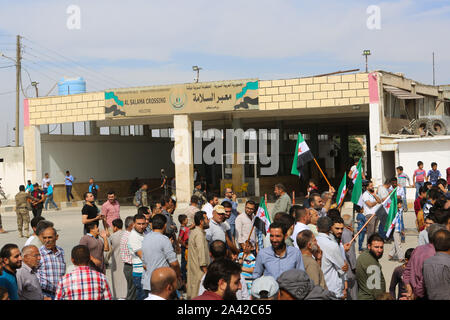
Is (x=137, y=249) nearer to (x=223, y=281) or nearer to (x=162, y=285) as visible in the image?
(x=162, y=285)

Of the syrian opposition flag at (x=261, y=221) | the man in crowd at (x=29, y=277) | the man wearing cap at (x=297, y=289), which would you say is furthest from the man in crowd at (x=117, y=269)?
the man wearing cap at (x=297, y=289)

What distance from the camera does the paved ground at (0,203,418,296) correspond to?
11.3 m

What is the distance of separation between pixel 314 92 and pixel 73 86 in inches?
485

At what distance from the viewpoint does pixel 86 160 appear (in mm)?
30328

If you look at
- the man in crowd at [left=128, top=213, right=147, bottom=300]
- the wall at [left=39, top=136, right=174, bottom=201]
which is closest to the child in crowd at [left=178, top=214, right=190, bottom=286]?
the man in crowd at [left=128, top=213, right=147, bottom=300]

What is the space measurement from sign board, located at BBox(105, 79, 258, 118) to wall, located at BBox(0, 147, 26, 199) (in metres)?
6.48

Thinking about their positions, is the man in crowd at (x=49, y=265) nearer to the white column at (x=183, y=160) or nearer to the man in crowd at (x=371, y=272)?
the man in crowd at (x=371, y=272)

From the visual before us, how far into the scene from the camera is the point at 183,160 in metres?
24.6

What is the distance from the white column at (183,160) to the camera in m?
24.5

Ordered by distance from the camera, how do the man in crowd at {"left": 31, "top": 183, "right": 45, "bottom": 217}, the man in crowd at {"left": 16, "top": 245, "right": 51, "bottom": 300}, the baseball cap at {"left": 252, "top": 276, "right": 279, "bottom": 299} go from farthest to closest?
the man in crowd at {"left": 31, "top": 183, "right": 45, "bottom": 217} < the man in crowd at {"left": 16, "top": 245, "right": 51, "bottom": 300} < the baseball cap at {"left": 252, "top": 276, "right": 279, "bottom": 299}

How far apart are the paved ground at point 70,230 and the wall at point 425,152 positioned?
215 cm

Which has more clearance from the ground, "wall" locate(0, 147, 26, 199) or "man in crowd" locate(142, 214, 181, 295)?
"wall" locate(0, 147, 26, 199)

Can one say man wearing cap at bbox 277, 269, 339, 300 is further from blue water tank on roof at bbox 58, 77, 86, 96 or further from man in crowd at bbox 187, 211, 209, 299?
blue water tank on roof at bbox 58, 77, 86, 96
